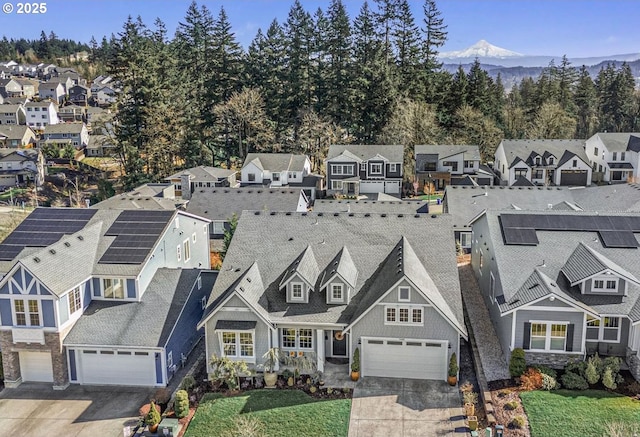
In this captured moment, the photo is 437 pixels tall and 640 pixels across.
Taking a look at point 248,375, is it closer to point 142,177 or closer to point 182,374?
point 182,374

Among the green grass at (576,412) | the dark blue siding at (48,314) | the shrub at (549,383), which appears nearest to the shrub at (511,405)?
the green grass at (576,412)

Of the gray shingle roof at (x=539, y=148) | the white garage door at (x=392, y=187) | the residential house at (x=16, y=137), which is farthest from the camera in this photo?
the residential house at (x=16, y=137)

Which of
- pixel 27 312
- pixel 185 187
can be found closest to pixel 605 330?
pixel 27 312

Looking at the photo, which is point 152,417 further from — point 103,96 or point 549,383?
point 103,96

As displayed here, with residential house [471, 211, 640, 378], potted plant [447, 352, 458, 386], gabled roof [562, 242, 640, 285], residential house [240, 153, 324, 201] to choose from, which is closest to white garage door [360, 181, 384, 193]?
residential house [240, 153, 324, 201]

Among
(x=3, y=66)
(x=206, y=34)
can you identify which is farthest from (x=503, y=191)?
(x=3, y=66)

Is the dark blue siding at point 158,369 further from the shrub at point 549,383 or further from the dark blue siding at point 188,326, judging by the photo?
the shrub at point 549,383
